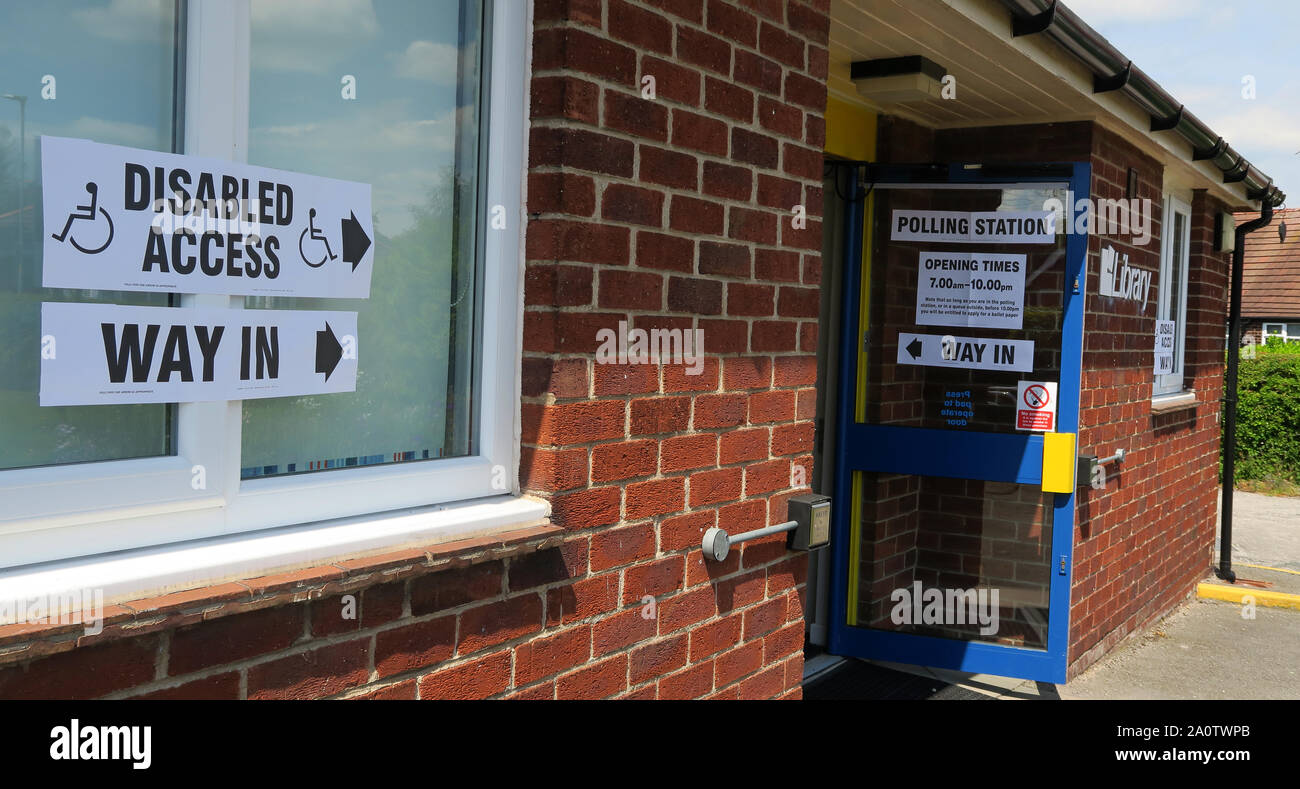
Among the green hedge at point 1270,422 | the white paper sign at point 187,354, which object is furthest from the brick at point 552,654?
the green hedge at point 1270,422

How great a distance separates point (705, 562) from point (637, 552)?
0.30m

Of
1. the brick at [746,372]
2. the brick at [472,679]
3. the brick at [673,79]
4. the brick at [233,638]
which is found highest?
the brick at [673,79]

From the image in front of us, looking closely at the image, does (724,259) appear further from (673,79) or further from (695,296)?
(673,79)

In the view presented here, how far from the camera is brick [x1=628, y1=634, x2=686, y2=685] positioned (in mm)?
2600

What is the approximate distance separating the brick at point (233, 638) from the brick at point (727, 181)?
1.45 metres

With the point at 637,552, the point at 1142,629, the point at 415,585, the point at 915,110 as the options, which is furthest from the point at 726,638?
the point at 1142,629

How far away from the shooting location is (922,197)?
213 inches

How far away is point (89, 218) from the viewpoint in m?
1.66

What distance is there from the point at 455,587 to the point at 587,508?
0.39 metres

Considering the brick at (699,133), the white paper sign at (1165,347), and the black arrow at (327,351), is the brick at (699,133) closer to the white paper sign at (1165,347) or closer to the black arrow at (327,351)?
the black arrow at (327,351)

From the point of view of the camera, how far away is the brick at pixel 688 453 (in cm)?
263

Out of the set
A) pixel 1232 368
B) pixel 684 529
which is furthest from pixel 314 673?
pixel 1232 368
